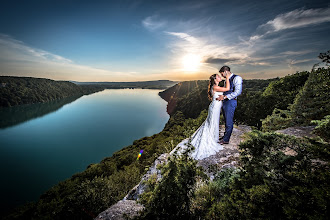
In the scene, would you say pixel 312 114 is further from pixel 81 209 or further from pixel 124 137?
pixel 124 137

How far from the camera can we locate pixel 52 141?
64312 millimetres

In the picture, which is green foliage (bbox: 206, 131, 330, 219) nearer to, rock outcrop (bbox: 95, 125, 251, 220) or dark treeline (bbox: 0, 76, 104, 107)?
rock outcrop (bbox: 95, 125, 251, 220)

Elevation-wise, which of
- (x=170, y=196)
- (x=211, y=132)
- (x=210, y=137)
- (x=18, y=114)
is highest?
(x=170, y=196)

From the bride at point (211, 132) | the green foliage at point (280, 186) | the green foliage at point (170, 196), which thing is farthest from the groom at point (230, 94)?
the green foliage at point (170, 196)

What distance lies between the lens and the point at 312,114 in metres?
6.58

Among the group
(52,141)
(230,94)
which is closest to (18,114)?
(52,141)

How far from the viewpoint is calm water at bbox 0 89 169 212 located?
38.7 meters

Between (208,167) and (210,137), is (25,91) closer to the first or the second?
(210,137)

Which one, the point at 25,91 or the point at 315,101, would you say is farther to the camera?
the point at 25,91

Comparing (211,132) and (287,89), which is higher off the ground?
(287,89)

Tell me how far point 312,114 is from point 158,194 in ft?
28.9

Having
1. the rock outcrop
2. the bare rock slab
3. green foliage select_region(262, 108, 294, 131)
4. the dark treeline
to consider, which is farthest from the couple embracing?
the dark treeline

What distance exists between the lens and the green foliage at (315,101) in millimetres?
6380

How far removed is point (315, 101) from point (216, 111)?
19.7 ft
